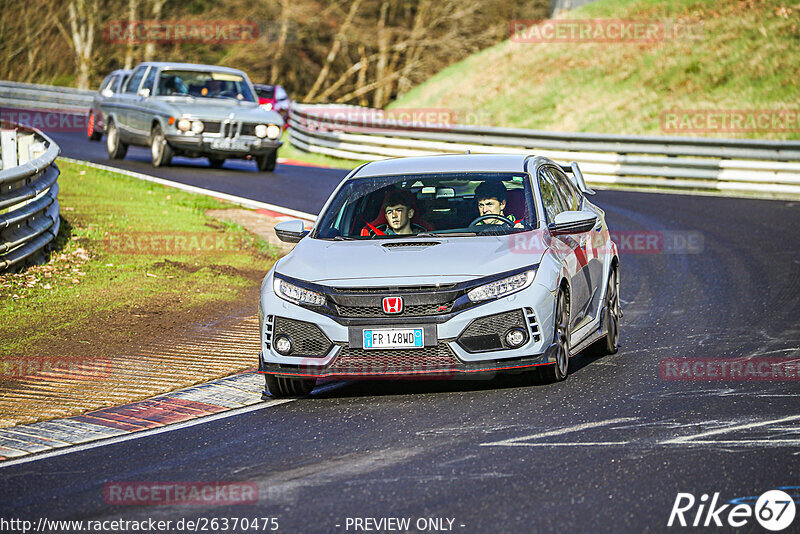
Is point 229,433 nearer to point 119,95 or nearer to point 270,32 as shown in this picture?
point 119,95

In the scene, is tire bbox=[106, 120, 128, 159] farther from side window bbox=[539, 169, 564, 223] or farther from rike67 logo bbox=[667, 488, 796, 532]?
rike67 logo bbox=[667, 488, 796, 532]

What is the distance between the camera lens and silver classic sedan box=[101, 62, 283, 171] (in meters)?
23.1

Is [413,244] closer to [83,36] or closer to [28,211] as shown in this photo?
[28,211]

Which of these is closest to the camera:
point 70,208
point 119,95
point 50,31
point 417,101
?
point 70,208

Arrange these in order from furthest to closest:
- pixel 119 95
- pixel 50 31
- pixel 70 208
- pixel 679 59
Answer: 1. pixel 50 31
2. pixel 679 59
3. pixel 119 95
4. pixel 70 208

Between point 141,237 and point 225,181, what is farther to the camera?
point 225,181

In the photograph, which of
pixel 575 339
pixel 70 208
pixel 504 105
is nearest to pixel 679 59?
pixel 504 105

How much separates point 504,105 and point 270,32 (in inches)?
833

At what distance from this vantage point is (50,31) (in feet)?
179

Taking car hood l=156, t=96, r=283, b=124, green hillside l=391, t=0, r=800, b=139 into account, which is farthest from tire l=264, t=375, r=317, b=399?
green hillside l=391, t=0, r=800, b=139

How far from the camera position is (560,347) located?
8.18 m

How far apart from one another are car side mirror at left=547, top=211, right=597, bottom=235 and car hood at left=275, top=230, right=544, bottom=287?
162 mm

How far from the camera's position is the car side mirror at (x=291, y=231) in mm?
8914

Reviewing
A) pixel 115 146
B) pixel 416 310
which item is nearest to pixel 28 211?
pixel 416 310
